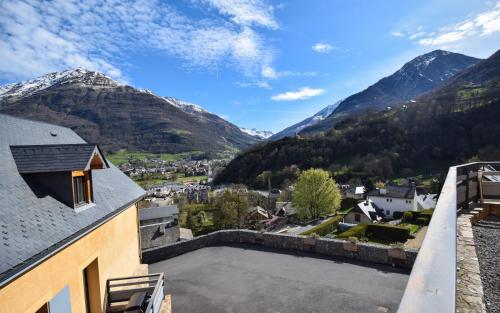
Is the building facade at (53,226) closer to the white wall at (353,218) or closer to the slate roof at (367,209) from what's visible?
the white wall at (353,218)

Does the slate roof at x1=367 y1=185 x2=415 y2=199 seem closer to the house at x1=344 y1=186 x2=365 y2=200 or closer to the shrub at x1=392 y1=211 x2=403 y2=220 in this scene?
the shrub at x1=392 y1=211 x2=403 y2=220

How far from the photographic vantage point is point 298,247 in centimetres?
1285

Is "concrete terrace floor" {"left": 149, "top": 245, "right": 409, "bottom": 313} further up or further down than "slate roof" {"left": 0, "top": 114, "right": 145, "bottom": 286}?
further down

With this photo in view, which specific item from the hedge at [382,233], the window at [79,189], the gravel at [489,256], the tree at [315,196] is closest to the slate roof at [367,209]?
the tree at [315,196]

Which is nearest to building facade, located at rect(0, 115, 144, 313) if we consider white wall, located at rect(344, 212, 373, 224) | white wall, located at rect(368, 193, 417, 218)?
white wall, located at rect(344, 212, 373, 224)

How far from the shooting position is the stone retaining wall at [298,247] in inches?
409

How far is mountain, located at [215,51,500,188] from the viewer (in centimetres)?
9562

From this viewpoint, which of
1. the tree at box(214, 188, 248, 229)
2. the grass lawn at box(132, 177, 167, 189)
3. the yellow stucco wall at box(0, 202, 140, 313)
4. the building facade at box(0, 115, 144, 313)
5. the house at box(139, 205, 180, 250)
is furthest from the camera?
the grass lawn at box(132, 177, 167, 189)

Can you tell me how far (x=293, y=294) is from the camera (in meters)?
9.31

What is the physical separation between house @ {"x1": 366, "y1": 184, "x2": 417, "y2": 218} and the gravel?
52.2 metres

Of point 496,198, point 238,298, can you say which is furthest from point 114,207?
point 496,198

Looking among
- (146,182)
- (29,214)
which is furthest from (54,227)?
(146,182)

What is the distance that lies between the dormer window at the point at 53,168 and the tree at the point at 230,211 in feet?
126

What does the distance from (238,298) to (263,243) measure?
4.57 meters
